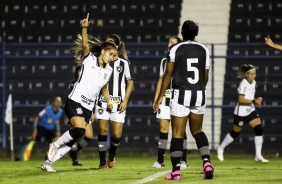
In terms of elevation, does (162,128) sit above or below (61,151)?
above

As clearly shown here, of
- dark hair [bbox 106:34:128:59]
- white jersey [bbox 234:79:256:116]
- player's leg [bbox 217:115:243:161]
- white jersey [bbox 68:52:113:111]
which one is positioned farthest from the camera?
player's leg [bbox 217:115:243:161]

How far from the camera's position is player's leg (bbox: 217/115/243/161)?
731 inches

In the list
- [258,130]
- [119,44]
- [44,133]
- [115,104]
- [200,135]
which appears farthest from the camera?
[44,133]

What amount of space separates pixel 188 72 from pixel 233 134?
7.95 meters

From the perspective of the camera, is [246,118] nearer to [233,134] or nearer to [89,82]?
[233,134]

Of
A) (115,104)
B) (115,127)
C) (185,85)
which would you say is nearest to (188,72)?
(185,85)

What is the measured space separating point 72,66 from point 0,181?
1071cm

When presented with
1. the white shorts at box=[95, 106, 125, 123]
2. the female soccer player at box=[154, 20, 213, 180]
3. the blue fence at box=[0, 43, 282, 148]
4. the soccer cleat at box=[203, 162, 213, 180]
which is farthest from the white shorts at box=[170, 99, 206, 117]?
the blue fence at box=[0, 43, 282, 148]

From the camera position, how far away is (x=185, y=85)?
11.1 m

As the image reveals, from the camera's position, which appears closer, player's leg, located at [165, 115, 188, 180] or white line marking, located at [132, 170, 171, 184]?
white line marking, located at [132, 170, 171, 184]

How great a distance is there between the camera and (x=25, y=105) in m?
21.1

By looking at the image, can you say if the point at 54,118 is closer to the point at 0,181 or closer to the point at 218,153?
the point at 218,153

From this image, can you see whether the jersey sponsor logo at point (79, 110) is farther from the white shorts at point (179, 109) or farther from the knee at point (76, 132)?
the white shorts at point (179, 109)

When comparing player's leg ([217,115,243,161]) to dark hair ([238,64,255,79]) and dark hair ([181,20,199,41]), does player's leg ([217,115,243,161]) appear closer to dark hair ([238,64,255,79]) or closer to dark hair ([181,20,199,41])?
dark hair ([238,64,255,79])
